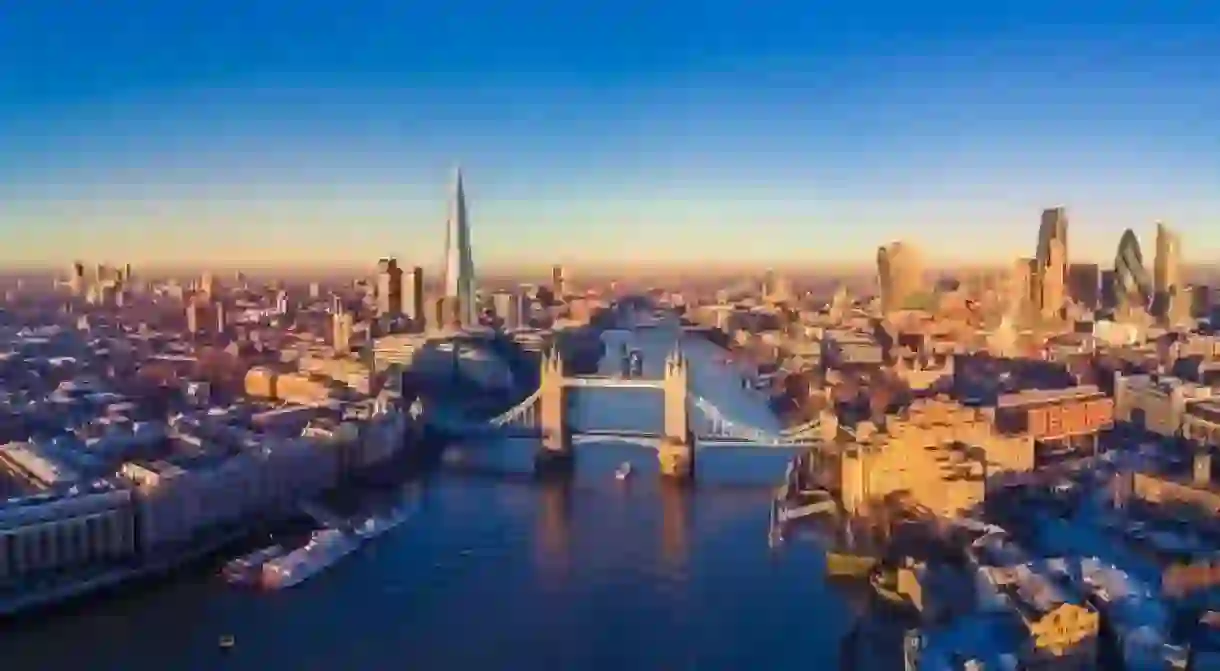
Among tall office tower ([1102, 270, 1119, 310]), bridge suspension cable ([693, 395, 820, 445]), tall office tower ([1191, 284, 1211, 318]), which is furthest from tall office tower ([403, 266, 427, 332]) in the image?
tall office tower ([1191, 284, 1211, 318])

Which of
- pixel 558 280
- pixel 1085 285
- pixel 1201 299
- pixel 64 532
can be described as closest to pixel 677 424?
pixel 558 280

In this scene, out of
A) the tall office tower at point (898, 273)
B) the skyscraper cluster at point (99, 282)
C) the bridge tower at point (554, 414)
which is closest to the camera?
the tall office tower at point (898, 273)

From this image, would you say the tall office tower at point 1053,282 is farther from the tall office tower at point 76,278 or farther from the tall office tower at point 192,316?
the tall office tower at point 76,278

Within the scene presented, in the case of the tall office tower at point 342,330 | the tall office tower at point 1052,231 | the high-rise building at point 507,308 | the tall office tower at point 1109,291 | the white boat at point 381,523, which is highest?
the tall office tower at point 1052,231

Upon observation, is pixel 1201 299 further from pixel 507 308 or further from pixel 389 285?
pixel 389 285

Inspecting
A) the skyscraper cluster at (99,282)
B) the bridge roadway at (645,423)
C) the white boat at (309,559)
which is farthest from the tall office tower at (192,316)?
the bridge roadway at (645,423)

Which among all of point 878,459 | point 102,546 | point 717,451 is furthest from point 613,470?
point 102,546

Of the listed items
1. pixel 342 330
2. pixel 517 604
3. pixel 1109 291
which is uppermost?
pixel 1109 291
